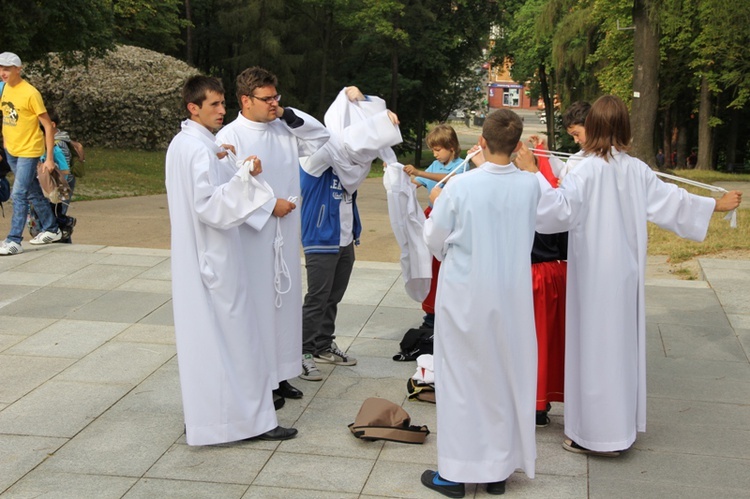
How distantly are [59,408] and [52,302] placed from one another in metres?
2.62

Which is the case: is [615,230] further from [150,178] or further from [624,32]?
[624,32]

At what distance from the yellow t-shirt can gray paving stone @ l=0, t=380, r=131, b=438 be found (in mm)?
4553

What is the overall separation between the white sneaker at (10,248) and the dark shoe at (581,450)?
6638mm

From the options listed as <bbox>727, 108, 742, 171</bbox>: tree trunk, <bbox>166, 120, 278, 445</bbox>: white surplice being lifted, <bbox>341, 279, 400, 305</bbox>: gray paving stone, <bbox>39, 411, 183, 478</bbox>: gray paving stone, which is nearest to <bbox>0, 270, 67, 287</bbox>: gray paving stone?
<bbox>341, 279, 400, 305</bbox>: gray paving stone

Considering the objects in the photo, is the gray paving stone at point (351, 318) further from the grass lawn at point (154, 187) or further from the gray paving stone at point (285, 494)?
the grass lawn at point (154, 187)

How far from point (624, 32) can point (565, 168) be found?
2576cm

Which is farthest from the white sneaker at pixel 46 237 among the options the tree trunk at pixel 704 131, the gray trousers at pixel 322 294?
the tree trunk at pixel 704 131

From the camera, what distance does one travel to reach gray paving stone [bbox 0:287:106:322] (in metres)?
7.32

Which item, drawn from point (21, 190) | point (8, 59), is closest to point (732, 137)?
point (21, 190)

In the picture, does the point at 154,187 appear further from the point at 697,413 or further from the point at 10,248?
the point at 697,413

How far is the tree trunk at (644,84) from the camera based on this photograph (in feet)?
73.1

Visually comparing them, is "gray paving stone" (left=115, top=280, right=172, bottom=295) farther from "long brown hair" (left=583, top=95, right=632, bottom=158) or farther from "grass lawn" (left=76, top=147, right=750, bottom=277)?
"grass lawn" (left=76, top=147, right=750, bottom=277)

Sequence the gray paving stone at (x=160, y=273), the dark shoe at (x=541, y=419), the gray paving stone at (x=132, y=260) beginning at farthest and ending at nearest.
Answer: the gray paving stone at (x=132, y=260), the gray paving stone at (x=160, y=273), the dark shoe at (x=541, y=419)

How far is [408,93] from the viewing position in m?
43.2
